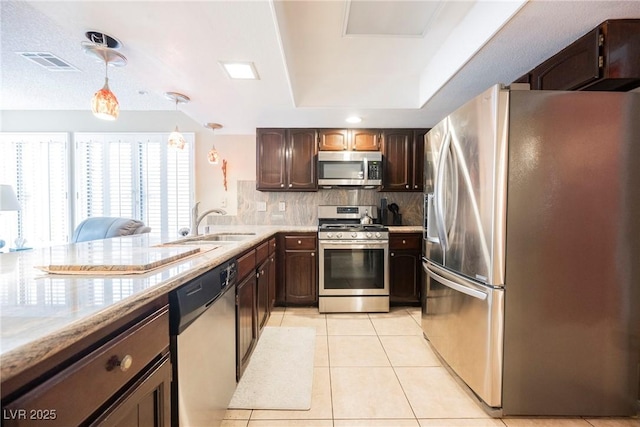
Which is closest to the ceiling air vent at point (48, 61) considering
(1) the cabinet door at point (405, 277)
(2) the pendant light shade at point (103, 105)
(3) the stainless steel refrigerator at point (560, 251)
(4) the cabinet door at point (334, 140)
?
→ (2) the pendant light shade at point (103, 105)

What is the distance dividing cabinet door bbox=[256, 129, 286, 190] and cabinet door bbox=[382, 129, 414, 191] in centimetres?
129

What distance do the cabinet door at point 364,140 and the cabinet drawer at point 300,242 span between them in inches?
49.7

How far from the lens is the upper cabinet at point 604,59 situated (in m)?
1.37

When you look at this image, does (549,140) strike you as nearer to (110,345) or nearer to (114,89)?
(110,345)

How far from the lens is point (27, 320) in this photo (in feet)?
1.77

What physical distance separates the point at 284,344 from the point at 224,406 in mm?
854

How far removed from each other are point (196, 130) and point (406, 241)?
3.27 metres

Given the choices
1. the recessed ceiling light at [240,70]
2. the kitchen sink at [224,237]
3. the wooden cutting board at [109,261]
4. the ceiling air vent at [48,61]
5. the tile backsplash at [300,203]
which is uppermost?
the ceiling air vent at [48,61]

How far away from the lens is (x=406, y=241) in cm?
305

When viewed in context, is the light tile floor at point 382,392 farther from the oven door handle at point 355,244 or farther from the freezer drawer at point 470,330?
the oven door handle at point 355,244

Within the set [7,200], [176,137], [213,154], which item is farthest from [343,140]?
[7,200]

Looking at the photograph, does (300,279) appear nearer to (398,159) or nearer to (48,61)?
(398,159)

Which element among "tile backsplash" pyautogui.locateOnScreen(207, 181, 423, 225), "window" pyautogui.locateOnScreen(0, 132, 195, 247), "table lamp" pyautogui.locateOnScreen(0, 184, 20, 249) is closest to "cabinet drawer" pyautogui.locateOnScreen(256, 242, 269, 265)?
"tile backsplash" pyautogui.locateOnScreen(207, 181, 423, 225)

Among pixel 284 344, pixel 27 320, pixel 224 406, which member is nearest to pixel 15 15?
pixel 27 320
